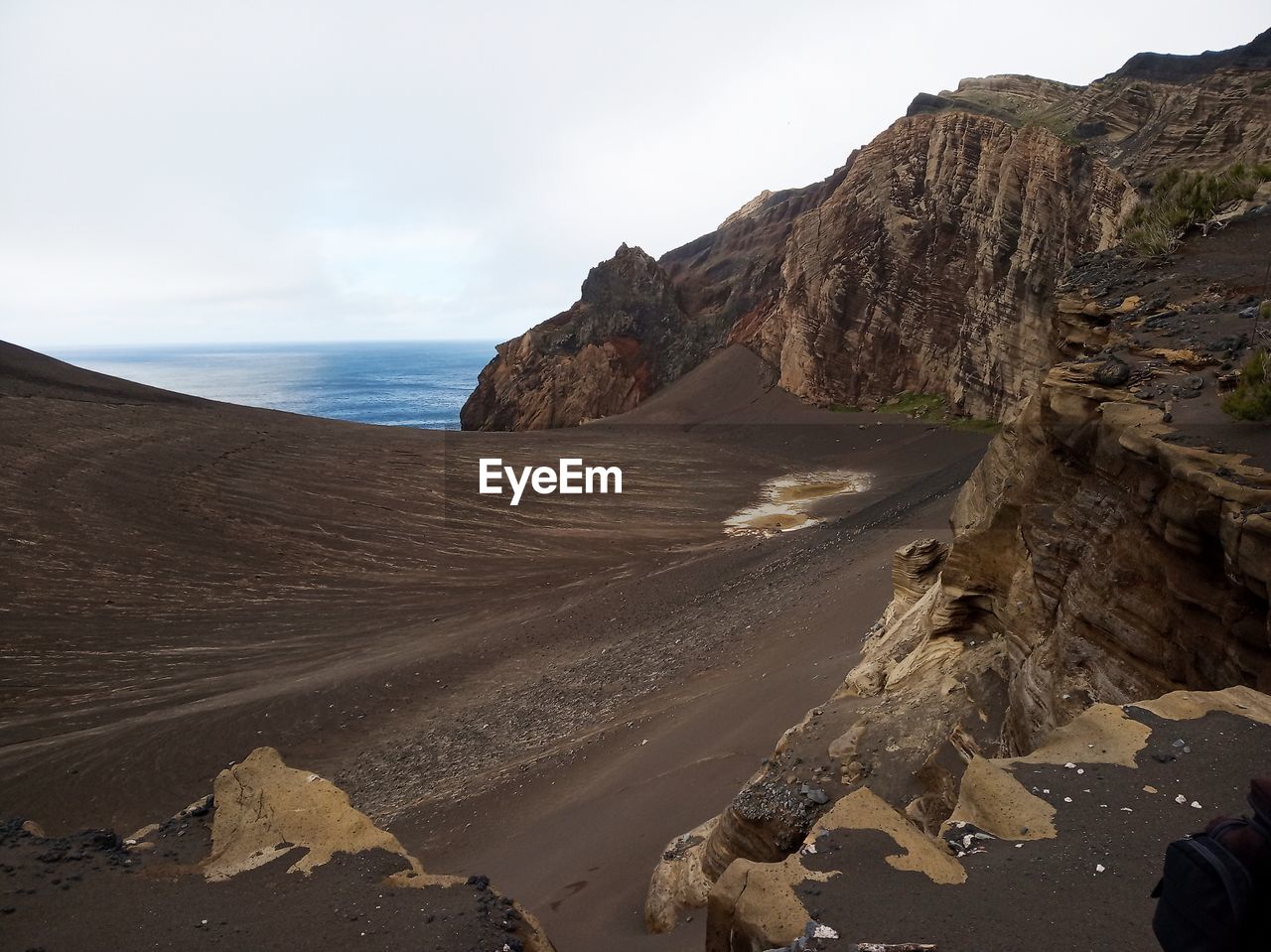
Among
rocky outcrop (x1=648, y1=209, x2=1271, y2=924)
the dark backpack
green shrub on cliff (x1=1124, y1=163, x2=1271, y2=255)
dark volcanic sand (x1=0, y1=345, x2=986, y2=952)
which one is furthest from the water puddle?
the dark backpack

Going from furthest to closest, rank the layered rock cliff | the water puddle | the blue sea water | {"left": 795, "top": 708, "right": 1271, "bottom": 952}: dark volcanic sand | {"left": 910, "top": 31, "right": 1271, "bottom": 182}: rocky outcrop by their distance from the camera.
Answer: the blue sea water, the layered rock cliff, the water puddle, {"left": 910, "top": 31, "right": 1271, "bottom": 182}: rocky outcrop, {"left": 795, "top": 708, "right": 1271, "bottom": 952}: dark volcanic sand

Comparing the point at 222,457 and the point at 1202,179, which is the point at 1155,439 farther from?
the point at 222,457

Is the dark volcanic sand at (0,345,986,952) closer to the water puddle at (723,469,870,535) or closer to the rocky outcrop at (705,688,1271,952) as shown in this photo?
the water puddle at (723,469,870,535)

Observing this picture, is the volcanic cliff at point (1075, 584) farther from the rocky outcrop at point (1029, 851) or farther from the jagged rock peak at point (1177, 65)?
the jagged rock peak at point (1177, 65)

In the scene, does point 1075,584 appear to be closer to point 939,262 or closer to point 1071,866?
point 1071,866

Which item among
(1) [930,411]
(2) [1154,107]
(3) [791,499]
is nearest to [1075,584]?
(3) [791,499]

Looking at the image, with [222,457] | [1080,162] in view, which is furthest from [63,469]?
→ [1080,162]
